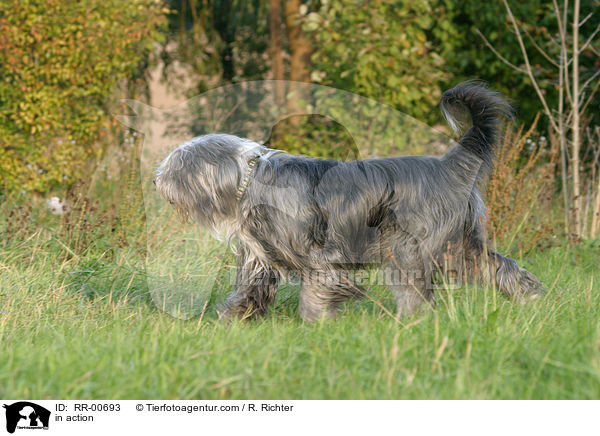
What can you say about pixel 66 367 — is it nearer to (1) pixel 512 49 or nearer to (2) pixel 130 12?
(2) pixel 130 12

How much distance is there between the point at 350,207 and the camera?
11.5 ft

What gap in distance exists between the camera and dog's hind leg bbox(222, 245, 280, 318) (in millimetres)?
3689

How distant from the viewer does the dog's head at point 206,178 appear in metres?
3.55

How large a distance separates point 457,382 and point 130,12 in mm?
6446

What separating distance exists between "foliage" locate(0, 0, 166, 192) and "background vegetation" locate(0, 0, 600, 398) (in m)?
0.03

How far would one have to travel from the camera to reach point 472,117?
11.6 ft

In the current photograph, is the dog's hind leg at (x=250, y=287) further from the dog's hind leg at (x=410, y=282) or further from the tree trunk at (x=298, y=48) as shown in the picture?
the tree trunk at (x=298, y=48)

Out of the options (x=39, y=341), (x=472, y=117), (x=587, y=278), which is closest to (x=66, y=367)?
(x=39, y=341)

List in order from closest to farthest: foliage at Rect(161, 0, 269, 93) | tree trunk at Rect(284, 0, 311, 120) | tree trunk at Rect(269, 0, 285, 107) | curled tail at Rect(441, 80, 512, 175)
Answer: curled tail at Rect(441, 80, 512, 175)
tree trunk at Rect(284, 0, 311, 120)
tree trunk at Rect(269, 0, 285, 107)
foliage at Rect(161, 0, 269, 93)

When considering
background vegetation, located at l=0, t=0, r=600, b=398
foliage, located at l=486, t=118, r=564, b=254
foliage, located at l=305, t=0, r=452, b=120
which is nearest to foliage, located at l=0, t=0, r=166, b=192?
background vegetation, located at l=0, t=0, r=600, b=398

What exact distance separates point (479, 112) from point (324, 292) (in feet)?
4.48

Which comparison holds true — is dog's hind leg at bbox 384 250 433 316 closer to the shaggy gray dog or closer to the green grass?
the shaggy gray dog
